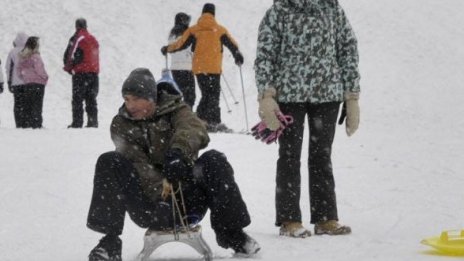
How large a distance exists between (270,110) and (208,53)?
785cm

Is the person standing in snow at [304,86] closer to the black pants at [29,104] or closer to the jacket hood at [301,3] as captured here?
the jacket hood at [301,3]

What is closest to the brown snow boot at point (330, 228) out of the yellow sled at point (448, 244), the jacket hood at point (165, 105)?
the yellow sled at point (448, 244)

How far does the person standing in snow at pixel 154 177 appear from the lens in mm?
5207

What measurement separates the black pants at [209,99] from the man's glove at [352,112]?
24.8ft

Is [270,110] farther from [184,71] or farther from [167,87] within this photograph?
[184,71]

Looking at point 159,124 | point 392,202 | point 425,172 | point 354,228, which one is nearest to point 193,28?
point 425,172

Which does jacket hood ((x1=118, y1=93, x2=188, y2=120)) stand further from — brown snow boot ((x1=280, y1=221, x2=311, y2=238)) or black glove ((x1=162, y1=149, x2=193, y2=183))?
brown snow boot ((x1=280, y1=221, x2=311, y2=238))

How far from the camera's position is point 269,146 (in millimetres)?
12797

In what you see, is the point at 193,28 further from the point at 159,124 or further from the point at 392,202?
the point at 159,124

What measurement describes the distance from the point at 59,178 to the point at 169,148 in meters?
4.78

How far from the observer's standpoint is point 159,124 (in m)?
5.41

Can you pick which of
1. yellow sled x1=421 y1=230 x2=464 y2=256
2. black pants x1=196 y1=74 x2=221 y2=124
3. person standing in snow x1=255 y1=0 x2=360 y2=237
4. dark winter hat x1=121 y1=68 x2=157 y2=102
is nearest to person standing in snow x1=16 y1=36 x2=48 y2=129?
black pants x1=196 y1=74 x2=221 y2=124

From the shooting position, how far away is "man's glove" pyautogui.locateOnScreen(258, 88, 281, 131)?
6.45m

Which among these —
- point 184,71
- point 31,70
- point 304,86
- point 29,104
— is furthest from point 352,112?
point 29,104
